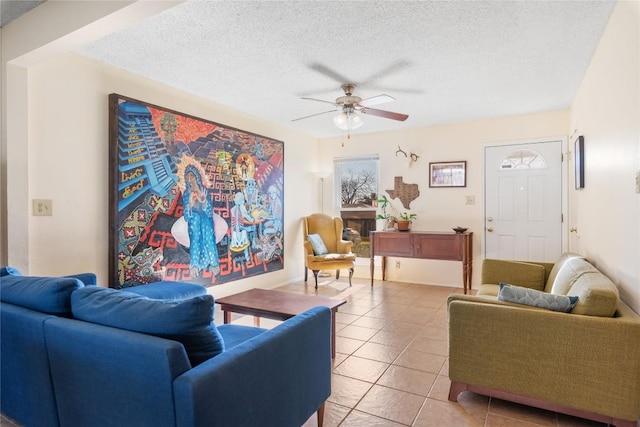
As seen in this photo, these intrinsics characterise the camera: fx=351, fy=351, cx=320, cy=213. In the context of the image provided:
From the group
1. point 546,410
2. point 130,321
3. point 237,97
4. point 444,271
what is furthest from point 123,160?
point 444,271

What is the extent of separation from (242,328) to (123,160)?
204 centimetres

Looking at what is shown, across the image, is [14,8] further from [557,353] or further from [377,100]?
[557,353]

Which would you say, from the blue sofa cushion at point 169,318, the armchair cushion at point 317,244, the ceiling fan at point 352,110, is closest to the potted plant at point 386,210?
the armchair cushion at point 317,244

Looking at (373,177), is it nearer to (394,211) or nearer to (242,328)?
(394,211)

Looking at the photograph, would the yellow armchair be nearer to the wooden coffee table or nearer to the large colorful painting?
the large colorful painting

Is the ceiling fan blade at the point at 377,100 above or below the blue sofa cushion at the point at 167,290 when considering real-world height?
above

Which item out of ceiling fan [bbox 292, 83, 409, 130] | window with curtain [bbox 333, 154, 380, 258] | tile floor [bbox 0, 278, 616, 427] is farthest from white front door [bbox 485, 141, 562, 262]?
ceiling fan [bbox 292, 83, 409, 130]

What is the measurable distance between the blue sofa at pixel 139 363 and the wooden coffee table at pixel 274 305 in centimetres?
76

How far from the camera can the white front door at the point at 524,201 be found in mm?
4562

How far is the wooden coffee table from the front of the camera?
252 centimetres

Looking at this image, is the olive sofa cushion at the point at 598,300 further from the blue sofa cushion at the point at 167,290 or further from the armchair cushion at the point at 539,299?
the blue sofa cushion at the point at 167,290

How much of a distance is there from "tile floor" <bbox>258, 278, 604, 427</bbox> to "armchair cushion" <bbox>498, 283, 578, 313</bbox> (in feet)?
2.04

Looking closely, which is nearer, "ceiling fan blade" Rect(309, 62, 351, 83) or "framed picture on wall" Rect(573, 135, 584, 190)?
"ceiling fan blade" Rect(309, 62, 351, 83)

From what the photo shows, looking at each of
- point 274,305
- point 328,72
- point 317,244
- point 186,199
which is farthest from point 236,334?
point 317,244
